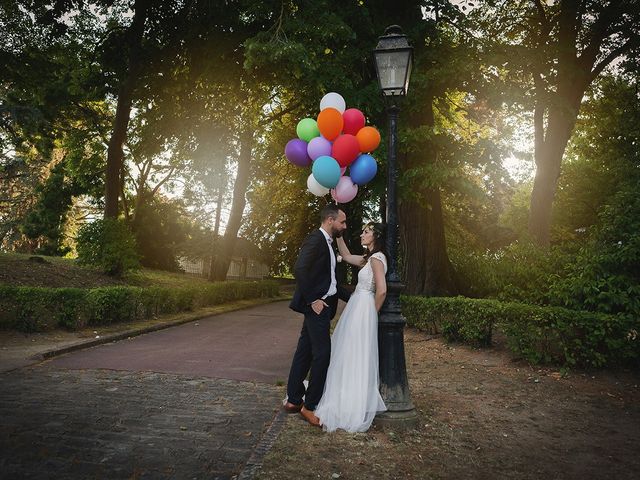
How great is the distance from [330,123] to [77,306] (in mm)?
7523

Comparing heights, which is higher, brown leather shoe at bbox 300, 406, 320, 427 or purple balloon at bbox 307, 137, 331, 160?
purple balloon at bbox 307, 137, 331, 160

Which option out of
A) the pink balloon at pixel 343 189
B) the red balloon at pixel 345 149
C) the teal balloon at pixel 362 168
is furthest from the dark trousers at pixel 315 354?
the red balloon at pixel 345 149

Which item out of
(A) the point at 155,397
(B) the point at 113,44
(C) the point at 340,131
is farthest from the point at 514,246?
(B) the point at 113,44

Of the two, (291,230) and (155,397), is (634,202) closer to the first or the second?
(155,397)

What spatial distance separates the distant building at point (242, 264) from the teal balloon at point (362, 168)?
24.6 metres

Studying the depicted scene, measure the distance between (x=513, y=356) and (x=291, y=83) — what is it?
1033 centimetres

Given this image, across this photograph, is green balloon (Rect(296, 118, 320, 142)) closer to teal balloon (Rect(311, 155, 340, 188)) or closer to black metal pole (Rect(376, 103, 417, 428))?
teal balloon (Rect(311, 155, 340, 188))

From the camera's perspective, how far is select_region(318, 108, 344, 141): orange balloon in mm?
5350

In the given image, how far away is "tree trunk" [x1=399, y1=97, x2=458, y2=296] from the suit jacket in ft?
27.0

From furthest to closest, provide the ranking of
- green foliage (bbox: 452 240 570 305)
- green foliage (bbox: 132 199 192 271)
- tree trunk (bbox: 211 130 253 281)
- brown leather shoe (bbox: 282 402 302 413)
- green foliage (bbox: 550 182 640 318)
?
green foliage (bbox: 132 199 192 271)
tree trunk (bbox: 211 130 253 281)
green foliage (bbox: 452 240 570 305)
green foliage (bbox: 550 182 640 318)
brown leather shoe (bbox: 282 402 302 413)

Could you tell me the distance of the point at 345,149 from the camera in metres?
5.35

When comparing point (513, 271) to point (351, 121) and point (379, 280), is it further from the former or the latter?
point (379, 280)

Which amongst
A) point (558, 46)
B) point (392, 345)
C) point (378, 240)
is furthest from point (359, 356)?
point (558, 46)

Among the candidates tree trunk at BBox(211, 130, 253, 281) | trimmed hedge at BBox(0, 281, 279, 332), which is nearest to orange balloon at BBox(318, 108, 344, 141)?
trimmed hedge at BBox(0, 281, 279, 332)
